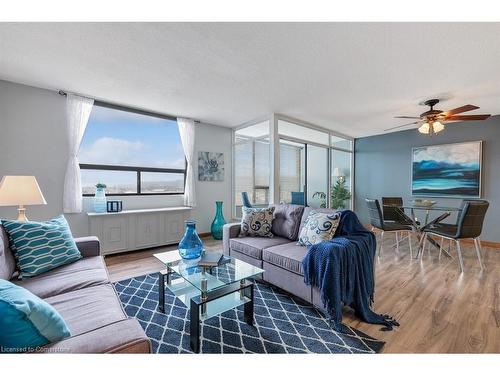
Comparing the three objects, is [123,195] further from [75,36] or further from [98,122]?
[75,36]

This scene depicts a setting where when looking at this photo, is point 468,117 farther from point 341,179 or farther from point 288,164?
point 341,179

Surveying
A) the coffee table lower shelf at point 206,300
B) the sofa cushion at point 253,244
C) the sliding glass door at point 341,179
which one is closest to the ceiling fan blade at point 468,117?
the sliding glass door at point 341,179

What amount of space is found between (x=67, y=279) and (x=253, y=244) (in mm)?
A: 1647

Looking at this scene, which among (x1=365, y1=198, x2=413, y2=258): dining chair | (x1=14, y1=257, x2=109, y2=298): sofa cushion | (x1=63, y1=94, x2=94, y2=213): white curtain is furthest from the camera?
(x1=365, y1=198, x2=413, y2=258): dining chair

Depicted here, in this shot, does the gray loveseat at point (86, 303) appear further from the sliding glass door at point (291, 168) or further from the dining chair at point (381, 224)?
the dining chair at point (381, 224)

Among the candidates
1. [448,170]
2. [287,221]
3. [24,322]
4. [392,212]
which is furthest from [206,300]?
[448,170]

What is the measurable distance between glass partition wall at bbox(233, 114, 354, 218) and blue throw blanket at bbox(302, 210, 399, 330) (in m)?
2.18

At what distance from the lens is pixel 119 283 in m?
2.52

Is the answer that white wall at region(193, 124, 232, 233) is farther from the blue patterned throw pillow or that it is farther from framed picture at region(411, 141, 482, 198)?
framed picture at region(411, 141, 482, 198)

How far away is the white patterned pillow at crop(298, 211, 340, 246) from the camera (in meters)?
2.22

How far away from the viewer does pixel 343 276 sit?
1.83 m

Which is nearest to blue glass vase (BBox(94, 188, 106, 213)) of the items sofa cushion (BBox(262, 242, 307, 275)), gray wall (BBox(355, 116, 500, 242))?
sofa cushion (BBox(262, 242, 307, 275))

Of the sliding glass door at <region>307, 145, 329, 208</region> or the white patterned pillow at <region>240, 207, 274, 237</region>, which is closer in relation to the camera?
the white patterned pillow at <region>240, 207, 274, 237</region>

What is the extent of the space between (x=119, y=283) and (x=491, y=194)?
20.1 feet
